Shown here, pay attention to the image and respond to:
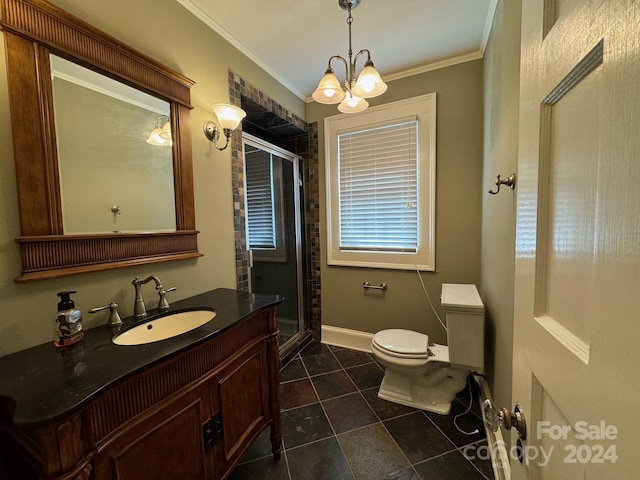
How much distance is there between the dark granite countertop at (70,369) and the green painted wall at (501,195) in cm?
131

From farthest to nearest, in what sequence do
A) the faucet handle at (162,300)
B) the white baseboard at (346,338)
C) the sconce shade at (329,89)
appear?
the white baseboard at (346,338) → the sconce shade at (329,89) → the faucet handle at (162,300)

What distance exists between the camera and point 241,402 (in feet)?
4.06

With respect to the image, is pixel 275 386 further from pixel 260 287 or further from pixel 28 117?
pixel 28 117

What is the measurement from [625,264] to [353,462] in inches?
64.3

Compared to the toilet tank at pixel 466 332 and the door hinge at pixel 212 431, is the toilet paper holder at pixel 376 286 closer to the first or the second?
the toilet tank at pixel 466 332

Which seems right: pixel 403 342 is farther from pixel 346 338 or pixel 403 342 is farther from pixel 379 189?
pixel 379 189

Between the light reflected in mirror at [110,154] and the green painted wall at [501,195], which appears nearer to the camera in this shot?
the light reflected in mirror at [110,154]

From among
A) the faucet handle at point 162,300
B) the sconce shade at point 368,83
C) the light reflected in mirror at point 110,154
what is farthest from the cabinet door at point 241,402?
the sconce shade at point 368,83

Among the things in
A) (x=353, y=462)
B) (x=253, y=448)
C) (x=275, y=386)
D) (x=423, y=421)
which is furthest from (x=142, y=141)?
(x=423, y=421)

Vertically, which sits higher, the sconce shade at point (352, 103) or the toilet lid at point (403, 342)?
the sconce shade at point (352, 103)

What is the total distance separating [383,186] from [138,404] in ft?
7.46

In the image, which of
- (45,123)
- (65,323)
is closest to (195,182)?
(45,123)

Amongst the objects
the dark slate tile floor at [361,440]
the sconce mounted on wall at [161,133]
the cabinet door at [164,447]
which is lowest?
the dark slate tile floor at [361,440]

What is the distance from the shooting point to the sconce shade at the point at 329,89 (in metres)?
1.45
